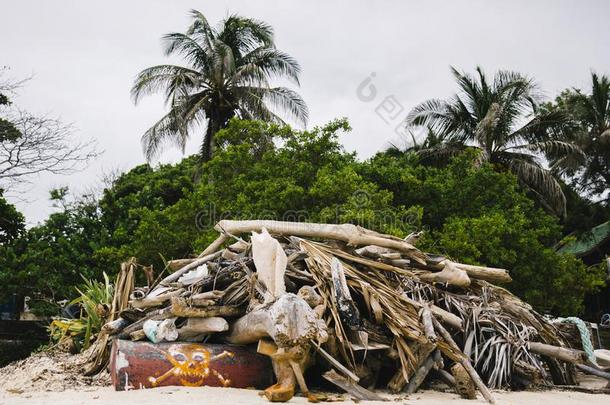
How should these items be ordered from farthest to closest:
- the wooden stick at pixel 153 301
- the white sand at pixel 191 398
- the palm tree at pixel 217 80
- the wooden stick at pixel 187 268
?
the palm tree at pixel 217 80, the wooden stick at pixel 187 268, the wooden stick at pixel 153 301, the white sand at pixel 191 398

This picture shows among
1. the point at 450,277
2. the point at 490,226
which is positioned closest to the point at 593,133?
the point at 490,226

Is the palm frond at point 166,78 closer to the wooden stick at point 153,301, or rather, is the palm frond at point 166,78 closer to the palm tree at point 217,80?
the palm tree at point 217,80

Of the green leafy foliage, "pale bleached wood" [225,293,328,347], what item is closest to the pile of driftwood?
"pale bleached wood" [225,293,328,347]

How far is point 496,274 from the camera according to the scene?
6457 millimetres

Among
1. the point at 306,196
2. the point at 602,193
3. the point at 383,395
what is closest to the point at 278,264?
the point at 383,395

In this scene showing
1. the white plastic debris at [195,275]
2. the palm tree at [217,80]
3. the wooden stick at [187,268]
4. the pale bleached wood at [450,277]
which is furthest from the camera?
the palm tree at [217,80]

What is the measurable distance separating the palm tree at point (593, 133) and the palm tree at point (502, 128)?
1.51 m

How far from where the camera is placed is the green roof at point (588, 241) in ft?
64.6

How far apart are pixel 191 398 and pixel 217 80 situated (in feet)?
51.3

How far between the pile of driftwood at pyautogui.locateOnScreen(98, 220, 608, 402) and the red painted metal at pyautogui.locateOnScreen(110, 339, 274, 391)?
0.16 metres

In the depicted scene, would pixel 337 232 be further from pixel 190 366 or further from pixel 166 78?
pixel 166 78

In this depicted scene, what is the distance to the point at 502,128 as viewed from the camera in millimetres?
19016

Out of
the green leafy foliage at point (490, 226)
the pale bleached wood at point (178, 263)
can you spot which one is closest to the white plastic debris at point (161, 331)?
the pale bleached wood at point (178, 263)

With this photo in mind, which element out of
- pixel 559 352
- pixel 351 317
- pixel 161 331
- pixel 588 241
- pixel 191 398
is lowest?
pixel 191 398
